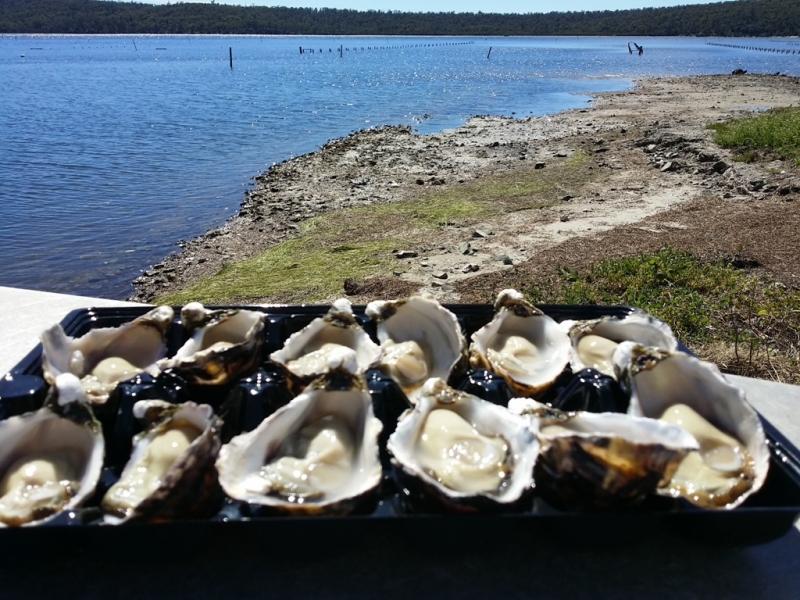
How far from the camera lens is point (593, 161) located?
1566cm

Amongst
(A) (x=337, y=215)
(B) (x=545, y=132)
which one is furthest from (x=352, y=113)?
(A) (x=337, y=215)

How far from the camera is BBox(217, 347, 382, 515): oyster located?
158 centimetres

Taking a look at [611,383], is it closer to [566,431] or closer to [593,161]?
[566,431]

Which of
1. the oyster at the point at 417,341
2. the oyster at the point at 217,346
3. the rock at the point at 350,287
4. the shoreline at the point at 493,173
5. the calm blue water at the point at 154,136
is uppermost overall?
the oyster at the point at 217,346

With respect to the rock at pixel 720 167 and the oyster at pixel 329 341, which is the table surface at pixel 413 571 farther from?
the rock at pixel 720 167

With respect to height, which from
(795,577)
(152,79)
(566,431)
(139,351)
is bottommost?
(152,79)

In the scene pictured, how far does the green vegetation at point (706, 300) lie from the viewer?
4245 mm

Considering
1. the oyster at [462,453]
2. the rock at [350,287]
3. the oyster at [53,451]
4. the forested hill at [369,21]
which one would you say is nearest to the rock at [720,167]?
the rock at [350,287]

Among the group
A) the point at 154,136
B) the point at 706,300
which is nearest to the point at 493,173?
the point at 706,300

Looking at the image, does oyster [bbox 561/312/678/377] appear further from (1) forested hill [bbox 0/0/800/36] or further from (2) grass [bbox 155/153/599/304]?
(1) forested hill [bbox 0/0/800/36]

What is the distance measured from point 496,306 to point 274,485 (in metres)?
1.21

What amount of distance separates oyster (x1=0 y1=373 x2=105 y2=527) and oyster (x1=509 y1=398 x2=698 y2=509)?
114cm

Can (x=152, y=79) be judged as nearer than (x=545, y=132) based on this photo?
No

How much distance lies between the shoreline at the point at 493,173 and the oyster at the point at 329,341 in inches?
186
